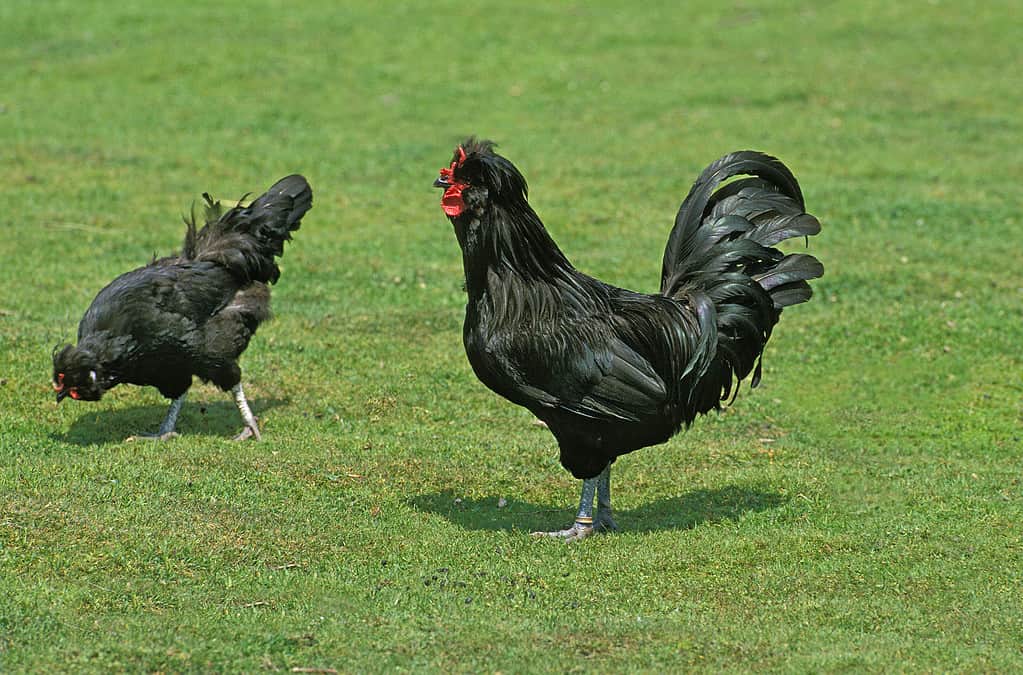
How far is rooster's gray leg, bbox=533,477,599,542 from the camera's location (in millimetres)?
9867

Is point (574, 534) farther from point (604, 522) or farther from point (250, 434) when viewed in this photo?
point (250, 434)

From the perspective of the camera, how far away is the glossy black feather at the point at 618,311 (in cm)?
941

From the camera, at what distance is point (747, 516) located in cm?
1048

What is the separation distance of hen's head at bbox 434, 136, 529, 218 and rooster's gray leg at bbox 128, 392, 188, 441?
4.08 metres

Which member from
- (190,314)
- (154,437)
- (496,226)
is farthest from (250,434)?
(496,226)

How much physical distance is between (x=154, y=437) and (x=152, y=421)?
0.71 metres

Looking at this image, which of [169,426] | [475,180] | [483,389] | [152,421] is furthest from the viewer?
[483,389]

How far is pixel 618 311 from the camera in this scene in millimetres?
9875

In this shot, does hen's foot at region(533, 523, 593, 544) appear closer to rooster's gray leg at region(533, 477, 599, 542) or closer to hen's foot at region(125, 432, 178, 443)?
rooster's gray leg at region(533, 477, 599, 542)

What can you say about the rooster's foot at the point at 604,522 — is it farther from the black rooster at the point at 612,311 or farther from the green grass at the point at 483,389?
the green grass at the point at 483,389

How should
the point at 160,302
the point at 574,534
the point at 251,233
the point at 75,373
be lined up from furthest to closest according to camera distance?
the point at 251,233 < the point at 160,302 < the point at 75,373 < the point at 574,534

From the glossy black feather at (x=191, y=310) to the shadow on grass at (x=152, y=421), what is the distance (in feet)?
1.85

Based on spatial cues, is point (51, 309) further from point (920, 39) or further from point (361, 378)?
point (920, 39)

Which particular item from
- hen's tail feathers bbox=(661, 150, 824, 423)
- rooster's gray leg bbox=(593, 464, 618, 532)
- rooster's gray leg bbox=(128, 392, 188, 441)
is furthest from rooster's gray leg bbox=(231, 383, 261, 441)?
hen's tail feathers bbox=(661, 150, 824, 423)
